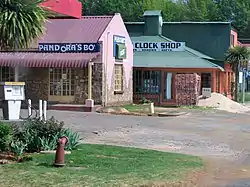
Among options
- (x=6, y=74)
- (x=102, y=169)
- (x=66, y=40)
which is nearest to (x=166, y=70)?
(x=66, y=40)

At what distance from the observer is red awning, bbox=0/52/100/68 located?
29.5 m

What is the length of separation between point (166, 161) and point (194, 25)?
30.8m

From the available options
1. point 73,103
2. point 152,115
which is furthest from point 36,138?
point 73,103

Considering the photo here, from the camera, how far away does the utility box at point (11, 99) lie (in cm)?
1900

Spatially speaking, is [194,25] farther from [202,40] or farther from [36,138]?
[36,138]

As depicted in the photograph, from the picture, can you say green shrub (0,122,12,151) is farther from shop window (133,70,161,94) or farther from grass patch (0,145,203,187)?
shop window (133,70,161,94)

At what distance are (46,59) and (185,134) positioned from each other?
39.3 ft

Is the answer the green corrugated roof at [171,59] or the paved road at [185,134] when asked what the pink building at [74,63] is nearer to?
the paved road at [185,134]

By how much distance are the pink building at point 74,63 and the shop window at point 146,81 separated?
5.18m

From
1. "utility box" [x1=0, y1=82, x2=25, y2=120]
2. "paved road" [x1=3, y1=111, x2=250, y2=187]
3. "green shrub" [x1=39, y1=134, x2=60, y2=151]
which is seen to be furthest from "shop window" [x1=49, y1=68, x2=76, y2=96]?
"green shrub" [x1=39, y1=134, x2=60, y2=151]

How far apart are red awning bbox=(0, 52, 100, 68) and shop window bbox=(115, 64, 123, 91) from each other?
130 inches

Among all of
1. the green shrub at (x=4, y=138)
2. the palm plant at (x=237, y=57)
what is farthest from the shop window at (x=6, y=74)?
the green shrub at (x=4, y=138)

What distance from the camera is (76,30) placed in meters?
31.6

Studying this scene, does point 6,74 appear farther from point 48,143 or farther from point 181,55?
point 48,143
